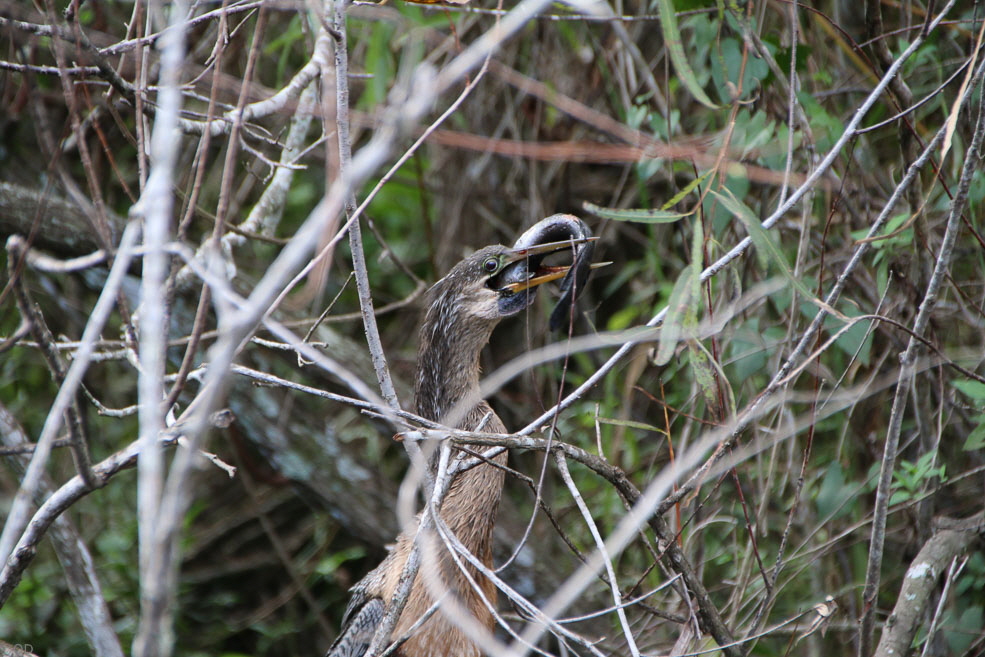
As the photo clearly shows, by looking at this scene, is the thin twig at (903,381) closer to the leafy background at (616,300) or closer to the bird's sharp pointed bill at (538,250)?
the leafy background at (616,300)

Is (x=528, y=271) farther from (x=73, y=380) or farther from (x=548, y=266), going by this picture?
(x=73, y=380)

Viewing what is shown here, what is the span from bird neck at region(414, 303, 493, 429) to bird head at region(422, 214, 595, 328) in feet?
0.11

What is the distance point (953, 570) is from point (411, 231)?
3.55 m

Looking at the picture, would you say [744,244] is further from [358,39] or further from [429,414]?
[358,39]

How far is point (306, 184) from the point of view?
5.29m

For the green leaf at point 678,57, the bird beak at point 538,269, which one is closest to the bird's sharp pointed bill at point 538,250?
the bird beak at point 538,269

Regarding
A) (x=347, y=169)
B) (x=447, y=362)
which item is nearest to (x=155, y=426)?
(x=347, y=169)

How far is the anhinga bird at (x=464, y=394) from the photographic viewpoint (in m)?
2.55

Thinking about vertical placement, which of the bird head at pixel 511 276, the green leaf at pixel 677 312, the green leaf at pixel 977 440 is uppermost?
the green leaf at pixel 677 312

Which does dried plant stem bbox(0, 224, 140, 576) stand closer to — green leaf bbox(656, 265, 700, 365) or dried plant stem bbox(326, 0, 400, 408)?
dried plant stem bbox(326, 0, 400, 408)

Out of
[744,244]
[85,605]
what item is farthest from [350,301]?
[744,244]

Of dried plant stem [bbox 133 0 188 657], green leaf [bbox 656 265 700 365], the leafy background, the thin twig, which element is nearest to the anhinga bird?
the leafy background

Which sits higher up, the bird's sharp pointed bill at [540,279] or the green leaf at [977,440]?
the bird's sharp pointed bill at [540,279]

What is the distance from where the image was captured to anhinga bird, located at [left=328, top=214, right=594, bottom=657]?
8.38ft
